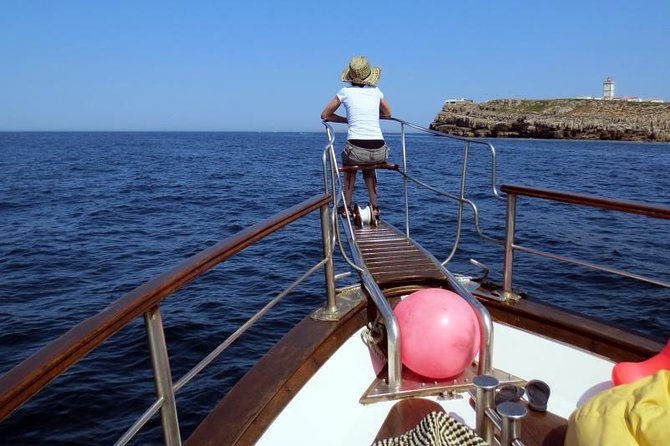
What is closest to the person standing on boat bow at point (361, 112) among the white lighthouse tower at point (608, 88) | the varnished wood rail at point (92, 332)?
the varnished wood rail at point (92, 332)

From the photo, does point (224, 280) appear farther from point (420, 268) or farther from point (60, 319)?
point (420, 268)

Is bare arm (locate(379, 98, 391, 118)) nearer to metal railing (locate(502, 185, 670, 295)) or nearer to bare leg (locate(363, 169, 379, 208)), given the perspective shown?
bare leg (locate(363, 169, 379, 208))

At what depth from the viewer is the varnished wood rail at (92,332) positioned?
3.47 feet

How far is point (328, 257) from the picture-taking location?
313 cm

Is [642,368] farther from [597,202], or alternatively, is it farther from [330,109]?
[330,109]

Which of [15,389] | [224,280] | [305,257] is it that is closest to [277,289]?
[224,280]

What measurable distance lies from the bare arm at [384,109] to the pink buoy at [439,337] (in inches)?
124

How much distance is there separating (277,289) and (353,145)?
15.6 ft

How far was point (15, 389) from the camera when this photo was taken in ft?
3.42

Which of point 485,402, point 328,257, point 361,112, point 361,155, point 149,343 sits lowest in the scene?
point 485,402

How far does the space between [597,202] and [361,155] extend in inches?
113

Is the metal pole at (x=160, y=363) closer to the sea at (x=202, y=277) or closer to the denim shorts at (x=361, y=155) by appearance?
the sea at (x=202, y=277)

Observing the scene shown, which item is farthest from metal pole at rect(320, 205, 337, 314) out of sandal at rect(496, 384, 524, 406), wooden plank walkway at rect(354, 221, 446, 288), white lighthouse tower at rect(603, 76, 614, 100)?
white lighthouse tower at rect(603, 76, 614, 100)

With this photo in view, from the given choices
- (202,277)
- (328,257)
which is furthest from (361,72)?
(202,277)
